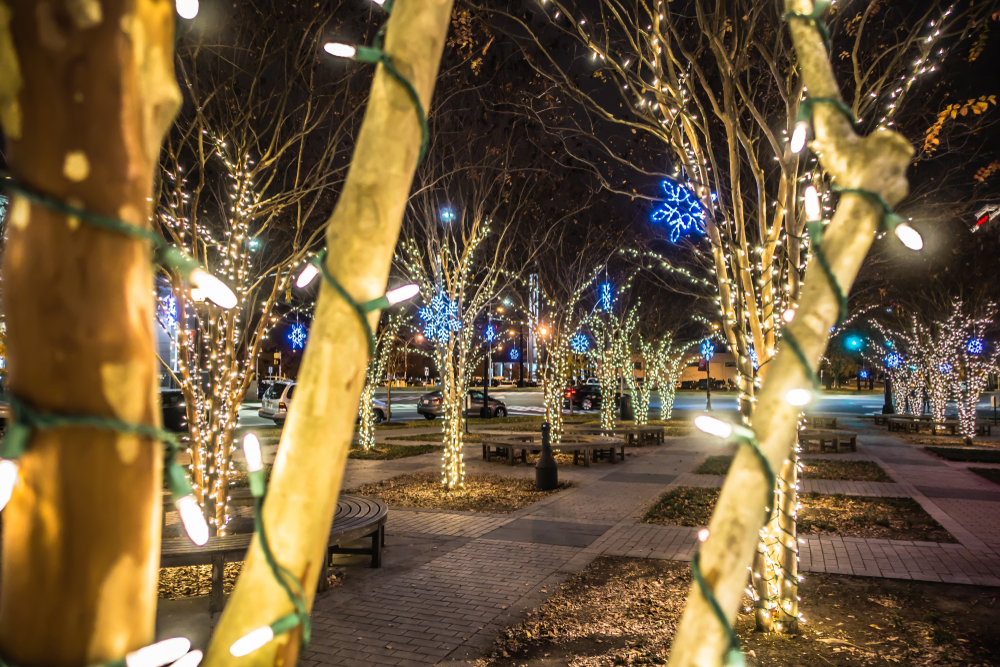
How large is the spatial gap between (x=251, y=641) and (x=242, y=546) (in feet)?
16.5

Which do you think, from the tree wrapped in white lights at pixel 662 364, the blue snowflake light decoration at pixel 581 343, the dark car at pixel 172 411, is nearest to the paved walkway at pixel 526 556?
the dark car at pixel 172 411

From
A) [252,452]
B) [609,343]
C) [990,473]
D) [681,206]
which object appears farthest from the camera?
[609,343]

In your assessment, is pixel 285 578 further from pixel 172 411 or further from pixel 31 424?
pixel 172 411

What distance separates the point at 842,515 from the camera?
952 cm

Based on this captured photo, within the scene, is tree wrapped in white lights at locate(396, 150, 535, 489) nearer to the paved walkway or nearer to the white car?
the paved walkway

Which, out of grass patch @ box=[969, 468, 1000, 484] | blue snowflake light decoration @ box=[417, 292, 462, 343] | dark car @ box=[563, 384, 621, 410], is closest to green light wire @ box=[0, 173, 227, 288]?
blue snowflake light decoration @ box=[417, 292, 462, 343]

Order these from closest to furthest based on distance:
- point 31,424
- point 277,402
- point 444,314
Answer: point 31,424
point 444,314
point 277,402

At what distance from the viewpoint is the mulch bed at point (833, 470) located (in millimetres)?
12891

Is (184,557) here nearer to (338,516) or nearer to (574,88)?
(338,516)

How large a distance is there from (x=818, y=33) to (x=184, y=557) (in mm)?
5610

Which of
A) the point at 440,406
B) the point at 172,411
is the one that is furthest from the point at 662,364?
the point at 172,411

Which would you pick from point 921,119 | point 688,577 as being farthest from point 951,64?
point 688,577

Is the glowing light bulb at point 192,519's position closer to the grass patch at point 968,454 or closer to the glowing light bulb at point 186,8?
the glowing light bulb at point 186,8

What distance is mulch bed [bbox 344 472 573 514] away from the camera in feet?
33.7
